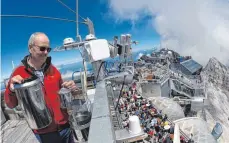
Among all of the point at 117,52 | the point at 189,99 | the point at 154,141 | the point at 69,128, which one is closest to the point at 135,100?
the point at 154,141

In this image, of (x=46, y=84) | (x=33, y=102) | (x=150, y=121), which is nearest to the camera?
(x=33, y=102)

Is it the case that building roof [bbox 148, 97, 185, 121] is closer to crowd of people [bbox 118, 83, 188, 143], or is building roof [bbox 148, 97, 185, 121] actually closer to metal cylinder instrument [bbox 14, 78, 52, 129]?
crowd of people [bbox 118, 83, 188, 143]

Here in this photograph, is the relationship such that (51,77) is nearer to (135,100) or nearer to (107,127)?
(107,127)

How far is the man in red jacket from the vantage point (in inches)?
117

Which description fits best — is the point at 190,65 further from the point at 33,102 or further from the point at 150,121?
the point at 33,102

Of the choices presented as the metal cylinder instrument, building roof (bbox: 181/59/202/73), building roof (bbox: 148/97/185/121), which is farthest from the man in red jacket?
building roof (bbox: 181/59/202/73)

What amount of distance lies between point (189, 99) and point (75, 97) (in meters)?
34.3

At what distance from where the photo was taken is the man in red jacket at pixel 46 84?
2.97m

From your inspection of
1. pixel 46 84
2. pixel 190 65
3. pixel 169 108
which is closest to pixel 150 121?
pixel 46 84

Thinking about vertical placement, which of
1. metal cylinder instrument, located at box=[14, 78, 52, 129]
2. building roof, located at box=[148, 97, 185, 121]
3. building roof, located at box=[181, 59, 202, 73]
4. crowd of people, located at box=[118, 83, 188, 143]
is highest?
building roof, located at box=[181, 59, 202, 73]

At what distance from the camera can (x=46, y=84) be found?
3336mm

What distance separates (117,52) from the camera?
27.1 feet

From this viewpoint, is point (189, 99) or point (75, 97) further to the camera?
point (189, 99)

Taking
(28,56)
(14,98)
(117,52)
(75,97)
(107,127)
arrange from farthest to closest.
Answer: (117,52)
(75,97)
(28,56)
(14,98)
(107,127)
